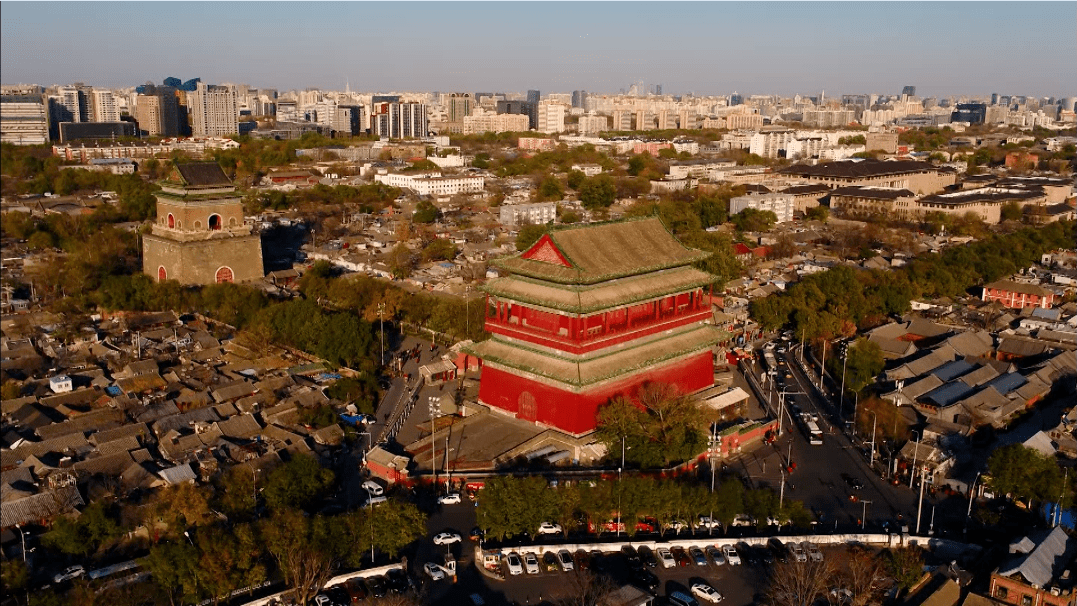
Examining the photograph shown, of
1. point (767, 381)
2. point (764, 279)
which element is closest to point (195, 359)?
point (767, 381)

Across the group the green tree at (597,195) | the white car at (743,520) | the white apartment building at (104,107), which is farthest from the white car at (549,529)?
the white apartment building at (104,107)

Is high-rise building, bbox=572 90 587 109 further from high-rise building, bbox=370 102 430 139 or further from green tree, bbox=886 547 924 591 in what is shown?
green tree, bbox=886 547 924 591

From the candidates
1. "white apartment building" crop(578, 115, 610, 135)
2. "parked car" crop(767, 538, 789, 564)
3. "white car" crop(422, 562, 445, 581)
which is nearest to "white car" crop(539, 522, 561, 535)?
"white car" crop(422, 562, 445, 581)

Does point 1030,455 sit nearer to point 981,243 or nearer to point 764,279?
point 764,279

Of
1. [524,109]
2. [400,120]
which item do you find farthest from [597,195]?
[524,109]

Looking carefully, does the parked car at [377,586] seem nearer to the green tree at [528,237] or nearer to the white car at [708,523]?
the white car at [708,523]

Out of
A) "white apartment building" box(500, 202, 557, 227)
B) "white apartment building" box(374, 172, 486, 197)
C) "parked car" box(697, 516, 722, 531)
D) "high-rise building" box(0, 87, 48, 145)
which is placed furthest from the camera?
"white apartment building" box(374, 172, 486, 197)
